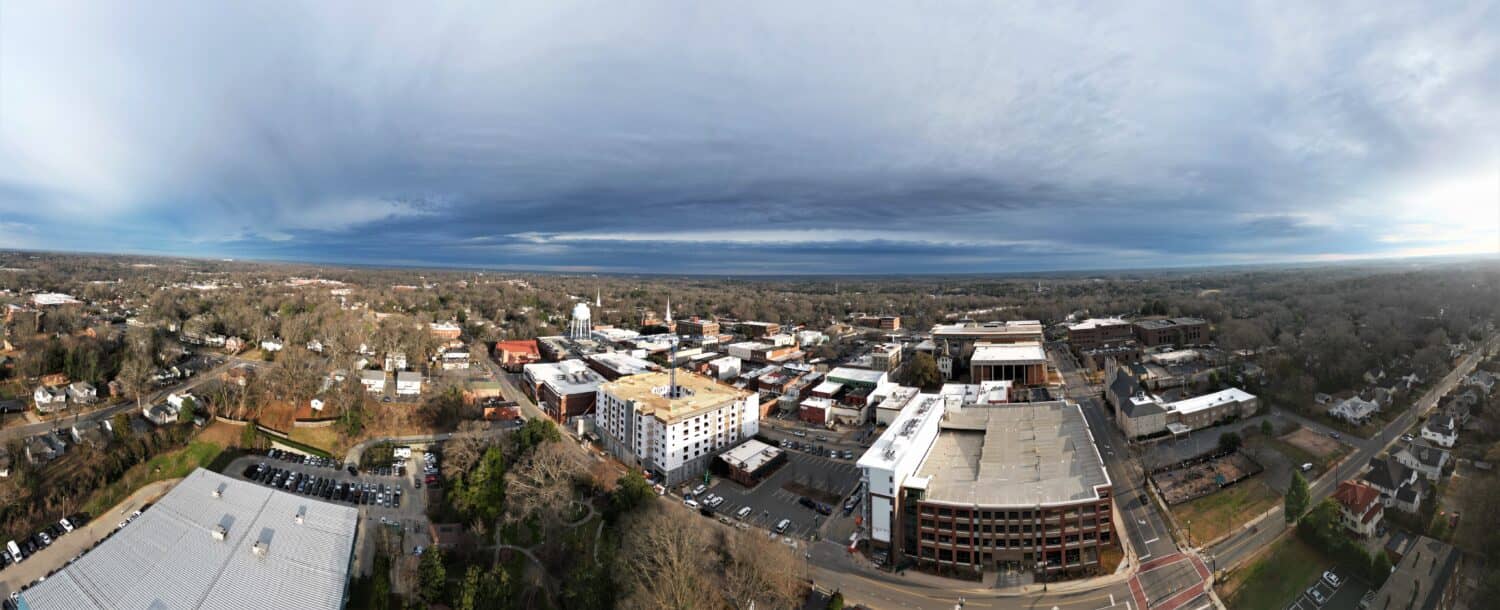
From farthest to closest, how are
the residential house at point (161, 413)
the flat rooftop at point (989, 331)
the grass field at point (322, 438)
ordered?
the flat rooftop at point (989, 331)
the residential house at point (161, 413)
the grass field at point (322, 438)

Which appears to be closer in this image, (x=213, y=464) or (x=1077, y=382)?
(x=213, y=464)

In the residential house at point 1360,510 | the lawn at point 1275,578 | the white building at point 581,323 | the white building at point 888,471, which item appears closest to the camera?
the lawn at point 1275,578

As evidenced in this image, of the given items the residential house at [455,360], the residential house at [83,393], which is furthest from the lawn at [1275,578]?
the residential house at [83,393]

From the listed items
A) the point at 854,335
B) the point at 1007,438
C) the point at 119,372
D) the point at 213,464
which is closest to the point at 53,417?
the point at 119,372

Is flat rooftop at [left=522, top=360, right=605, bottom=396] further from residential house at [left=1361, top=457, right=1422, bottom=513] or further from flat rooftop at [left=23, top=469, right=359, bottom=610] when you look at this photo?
residential house at [left=1361, top=457, right=1422, bottom=513]

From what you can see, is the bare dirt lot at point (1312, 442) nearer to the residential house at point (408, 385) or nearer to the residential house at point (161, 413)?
the residential house at point (408, 385)

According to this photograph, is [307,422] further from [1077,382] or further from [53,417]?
[1077,382]

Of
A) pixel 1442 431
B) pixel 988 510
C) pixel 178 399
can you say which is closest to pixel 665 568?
pixel 988 510

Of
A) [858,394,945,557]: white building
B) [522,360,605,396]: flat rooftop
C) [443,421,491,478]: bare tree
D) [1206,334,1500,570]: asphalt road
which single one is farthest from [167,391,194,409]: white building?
[1206,334,1500,570]: asphalt road
